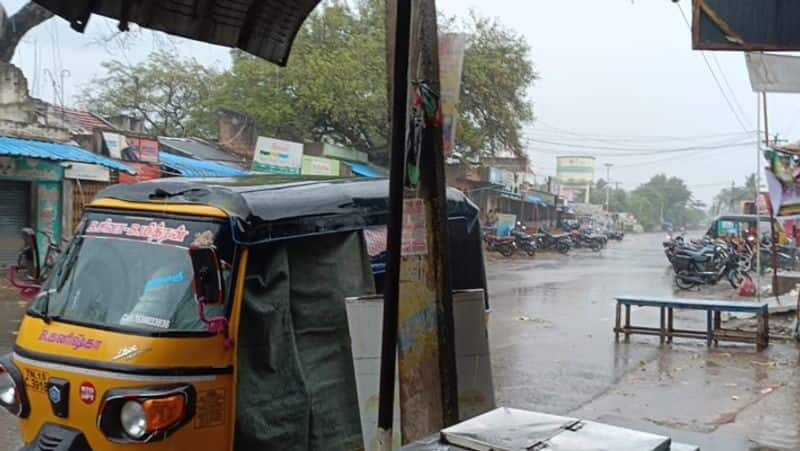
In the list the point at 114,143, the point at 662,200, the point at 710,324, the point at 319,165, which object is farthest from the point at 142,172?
the point at 662,200

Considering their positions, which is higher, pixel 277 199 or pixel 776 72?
pixel 776 72

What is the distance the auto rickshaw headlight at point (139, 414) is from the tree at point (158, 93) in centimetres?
2950

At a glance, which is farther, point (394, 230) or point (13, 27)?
point (13, 27)

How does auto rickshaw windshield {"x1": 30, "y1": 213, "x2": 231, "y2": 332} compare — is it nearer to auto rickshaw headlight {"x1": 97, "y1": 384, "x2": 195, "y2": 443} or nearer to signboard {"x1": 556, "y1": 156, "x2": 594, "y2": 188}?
auto rickshaw headlight {"x1": 97, "y1": 384, "x2": 195, "y2": 443}

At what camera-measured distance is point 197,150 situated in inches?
939

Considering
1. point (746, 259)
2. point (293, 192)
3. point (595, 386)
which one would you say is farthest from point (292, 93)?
point (293, 192)

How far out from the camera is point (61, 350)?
3.74 meters

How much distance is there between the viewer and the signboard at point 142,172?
1786 centimetres

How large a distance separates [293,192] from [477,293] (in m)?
1.39

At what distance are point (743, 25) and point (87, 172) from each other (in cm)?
1476

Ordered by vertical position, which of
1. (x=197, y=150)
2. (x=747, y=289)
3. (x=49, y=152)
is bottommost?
(x=747, y=289)

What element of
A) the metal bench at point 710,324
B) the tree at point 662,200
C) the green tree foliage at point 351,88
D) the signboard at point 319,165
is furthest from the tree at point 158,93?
the tree at point 662,200

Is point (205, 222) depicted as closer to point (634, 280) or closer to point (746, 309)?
point (746, 309)

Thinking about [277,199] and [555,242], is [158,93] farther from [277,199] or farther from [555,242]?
[277,199]
